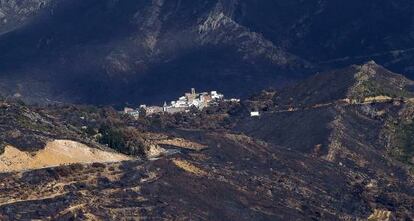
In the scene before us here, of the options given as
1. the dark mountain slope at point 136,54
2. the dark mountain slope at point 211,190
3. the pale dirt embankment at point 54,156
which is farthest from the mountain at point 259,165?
the dark mountain slope at point 136,54

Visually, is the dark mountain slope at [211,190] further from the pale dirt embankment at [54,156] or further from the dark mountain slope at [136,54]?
the dark mountain slope at [136,54]

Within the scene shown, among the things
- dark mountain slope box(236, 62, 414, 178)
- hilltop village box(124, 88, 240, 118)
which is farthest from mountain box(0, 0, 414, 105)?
dark mountain slope box(236, 62, 414, 178)

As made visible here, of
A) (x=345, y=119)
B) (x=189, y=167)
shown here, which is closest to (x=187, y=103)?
(x=345, y=119)

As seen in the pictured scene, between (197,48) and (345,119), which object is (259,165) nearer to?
(345,119)

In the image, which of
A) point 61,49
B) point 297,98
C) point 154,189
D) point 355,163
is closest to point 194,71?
point 61,49

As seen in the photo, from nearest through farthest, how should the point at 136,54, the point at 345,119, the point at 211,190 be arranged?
the point at 211,190 < the point at 345,119 < the point at 136,54
